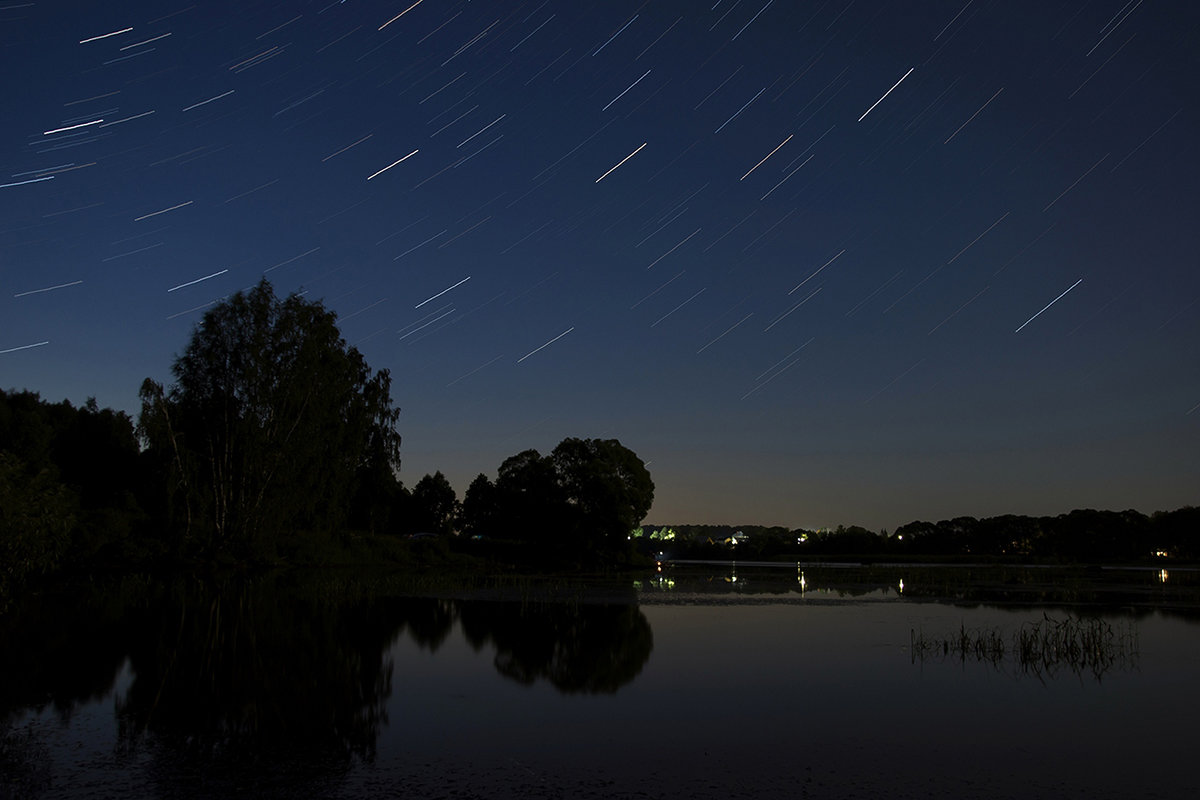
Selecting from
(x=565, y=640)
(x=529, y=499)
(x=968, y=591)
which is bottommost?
(x=565, y=640)

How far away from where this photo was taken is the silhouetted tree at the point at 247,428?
52188 millimetres

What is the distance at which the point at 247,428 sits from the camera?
5344 cm

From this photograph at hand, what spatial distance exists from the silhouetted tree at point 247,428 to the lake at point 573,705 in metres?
21.0

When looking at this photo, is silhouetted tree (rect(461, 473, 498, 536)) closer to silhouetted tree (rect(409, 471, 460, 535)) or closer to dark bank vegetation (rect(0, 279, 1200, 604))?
silhouetted tree (rect(409, 471, 460, 535))

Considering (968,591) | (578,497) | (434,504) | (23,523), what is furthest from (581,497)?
(23,523)

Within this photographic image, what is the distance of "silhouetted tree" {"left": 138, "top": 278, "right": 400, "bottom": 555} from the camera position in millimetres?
52188

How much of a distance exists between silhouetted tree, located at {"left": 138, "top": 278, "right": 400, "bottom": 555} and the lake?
21.0 m

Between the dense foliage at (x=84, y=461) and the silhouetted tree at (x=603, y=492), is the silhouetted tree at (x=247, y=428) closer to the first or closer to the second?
the dense foliage at (x=84, y=461)

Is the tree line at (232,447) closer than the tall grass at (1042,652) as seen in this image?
No

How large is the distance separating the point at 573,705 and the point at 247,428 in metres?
43.0

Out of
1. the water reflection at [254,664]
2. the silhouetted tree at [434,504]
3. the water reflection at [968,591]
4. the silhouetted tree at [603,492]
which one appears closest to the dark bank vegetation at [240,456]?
the silhouetted tree at [603,492]

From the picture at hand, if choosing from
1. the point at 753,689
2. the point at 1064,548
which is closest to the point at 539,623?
the point at 753,689

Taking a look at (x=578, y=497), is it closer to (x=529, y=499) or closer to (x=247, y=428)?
(x=529, y=499)

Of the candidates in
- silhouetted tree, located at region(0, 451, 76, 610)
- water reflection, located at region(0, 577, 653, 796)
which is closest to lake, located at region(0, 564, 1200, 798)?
water reflection, located at region(0, 577, 653, 796)
